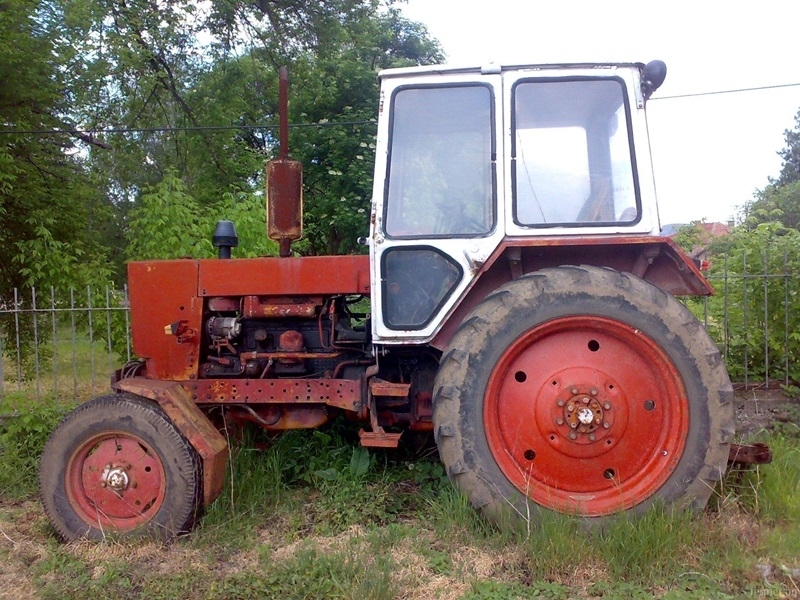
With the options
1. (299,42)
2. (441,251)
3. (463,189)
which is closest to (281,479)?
(441,251)

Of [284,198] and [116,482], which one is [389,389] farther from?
[116,482]

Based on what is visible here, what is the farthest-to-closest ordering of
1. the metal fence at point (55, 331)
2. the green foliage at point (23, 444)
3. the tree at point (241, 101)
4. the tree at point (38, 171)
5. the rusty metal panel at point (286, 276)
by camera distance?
the tree at point (241, 101), the tree at point (38, 171), the metal fence at point (55, 331), the green foliage at point (23, 444), the rusty metal panel at point (286, 276)

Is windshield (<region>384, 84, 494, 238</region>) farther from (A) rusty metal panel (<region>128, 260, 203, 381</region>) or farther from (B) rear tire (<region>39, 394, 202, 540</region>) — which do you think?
(B) rear tire (<region>39, 394, 202, 540</region>)

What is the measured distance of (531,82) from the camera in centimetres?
342

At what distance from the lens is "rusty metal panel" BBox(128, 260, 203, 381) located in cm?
386

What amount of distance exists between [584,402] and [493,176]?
118 cm

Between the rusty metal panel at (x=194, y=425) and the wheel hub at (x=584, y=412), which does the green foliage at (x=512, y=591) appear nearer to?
the wheel hub at (x=584, y=412)

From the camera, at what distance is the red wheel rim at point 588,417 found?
10.2 ft

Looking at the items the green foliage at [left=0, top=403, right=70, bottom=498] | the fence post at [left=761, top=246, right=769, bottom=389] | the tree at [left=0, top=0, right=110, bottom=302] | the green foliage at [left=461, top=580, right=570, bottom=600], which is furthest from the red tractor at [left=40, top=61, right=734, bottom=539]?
the tree at [left=0, top=0, right=110, bottom=302]

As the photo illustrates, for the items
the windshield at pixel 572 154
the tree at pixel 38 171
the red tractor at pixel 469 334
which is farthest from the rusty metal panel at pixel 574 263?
the tree at pixel 38 171

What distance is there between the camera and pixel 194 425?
341cm

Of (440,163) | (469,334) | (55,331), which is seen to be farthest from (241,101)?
(469,334)

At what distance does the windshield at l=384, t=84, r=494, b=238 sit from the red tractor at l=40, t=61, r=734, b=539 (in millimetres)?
12

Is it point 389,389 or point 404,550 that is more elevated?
point 389,389
